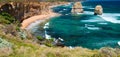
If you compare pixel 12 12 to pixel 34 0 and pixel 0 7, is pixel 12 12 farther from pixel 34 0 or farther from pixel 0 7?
pixel 34 0

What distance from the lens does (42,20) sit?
108062 mm

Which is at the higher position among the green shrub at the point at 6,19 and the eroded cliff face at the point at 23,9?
the green shrub at the point at 6,19

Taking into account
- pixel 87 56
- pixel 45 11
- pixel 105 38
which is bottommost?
pixel 45 11

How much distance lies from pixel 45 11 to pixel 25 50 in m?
107

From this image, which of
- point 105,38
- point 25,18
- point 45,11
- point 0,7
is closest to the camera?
point 105,38

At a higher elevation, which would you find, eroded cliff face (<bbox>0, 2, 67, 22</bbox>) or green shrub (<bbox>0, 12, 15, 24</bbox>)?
green shrub (<bbox>0, 12, 15, 24</bbox>)

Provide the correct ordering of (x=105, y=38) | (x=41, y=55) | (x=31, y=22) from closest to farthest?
(x=41, y=55), (x=105, y=38), (x=31, y=22)

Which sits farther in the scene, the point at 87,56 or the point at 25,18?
the point at 25,18

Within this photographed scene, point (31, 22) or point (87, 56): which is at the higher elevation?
point (87, 56)

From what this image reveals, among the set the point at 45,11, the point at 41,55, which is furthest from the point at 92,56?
the point at 45,11

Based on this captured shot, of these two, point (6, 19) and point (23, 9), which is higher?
point (6, 19)

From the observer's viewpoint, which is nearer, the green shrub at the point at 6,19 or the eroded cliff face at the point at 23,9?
the green shrub at the point at 6,19

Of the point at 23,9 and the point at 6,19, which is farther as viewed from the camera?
the point at 23,9

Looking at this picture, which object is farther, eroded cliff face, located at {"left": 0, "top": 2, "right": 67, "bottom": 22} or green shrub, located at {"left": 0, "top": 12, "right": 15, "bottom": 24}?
eroded cliff face, located at {"left": 0, "top": 2, "right": 67, "bottom": 22}
